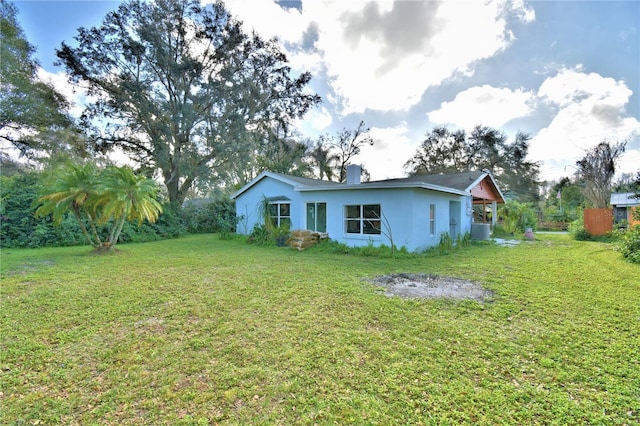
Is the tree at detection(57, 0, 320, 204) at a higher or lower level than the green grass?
higher

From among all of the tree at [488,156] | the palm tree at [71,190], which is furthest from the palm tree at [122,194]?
the tree at [488,156]

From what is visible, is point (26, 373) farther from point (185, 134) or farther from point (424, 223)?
point (185, 134)

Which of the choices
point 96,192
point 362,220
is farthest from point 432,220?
point 96,192

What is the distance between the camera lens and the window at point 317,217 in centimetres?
1157

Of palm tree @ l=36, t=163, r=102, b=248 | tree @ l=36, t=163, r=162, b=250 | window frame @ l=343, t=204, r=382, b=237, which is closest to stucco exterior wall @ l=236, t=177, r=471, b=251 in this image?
window frame @ l=343, t=204, r=382, b=237

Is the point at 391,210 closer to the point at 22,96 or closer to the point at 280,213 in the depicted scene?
the point at 280,213

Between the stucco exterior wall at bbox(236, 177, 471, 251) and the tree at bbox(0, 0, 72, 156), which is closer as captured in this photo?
the stucco exterior wall at bbox(236, 177, 471, 251)

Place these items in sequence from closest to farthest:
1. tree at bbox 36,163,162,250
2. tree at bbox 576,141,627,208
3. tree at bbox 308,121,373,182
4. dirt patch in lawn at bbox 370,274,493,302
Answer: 1. dirt patch in lawn at bbox 370,274,493,302
2. tree at bbox 36,163,162,250
3. tree at bbox 576,141,627,208
4. tree at bbox 308,121,373,182

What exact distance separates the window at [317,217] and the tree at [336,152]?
18.4 m

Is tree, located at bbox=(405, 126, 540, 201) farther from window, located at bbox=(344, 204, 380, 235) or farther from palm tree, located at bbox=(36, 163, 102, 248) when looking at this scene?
palm tree, located at bbox=(36, 163, 102, 248)

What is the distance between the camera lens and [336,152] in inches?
1183

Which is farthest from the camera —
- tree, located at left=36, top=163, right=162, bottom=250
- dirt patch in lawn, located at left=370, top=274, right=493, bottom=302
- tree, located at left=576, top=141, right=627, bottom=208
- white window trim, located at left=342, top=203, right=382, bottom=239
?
tree, located at left=576, top=141, right=627, bottom=208

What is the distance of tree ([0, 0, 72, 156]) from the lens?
1332 cm

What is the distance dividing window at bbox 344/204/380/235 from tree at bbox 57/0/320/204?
1002 cm
